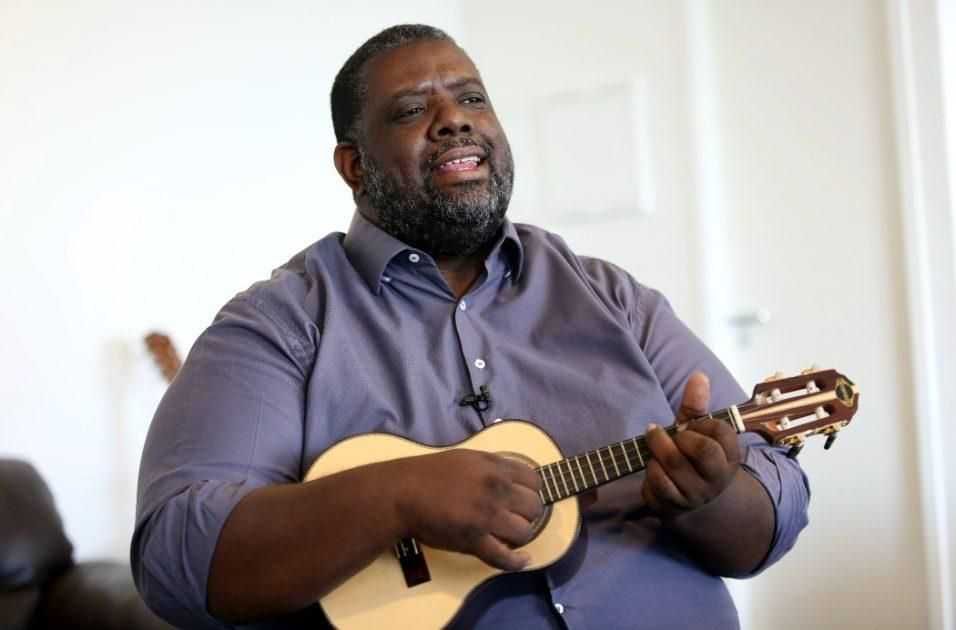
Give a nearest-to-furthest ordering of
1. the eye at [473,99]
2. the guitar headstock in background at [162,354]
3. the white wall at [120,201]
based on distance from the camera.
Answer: the eye at [473,99] → the white wall at [120,201] → the guitar headstock in background at [162,354]

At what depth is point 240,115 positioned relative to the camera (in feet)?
7.78

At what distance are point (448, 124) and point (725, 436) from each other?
62cm

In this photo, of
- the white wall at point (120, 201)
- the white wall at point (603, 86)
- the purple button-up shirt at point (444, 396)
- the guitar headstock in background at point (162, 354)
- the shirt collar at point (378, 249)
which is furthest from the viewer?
the white wall at point (603, 86)

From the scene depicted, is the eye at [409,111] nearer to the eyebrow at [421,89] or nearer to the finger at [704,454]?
the eyebrow at [421,89]

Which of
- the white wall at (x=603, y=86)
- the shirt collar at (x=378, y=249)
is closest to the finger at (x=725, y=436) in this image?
the shirt collar at (x=378, y=249)

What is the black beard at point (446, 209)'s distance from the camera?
4.74 ft

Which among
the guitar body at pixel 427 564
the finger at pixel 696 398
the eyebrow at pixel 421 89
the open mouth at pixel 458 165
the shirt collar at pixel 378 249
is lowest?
the guitar body at pixel 427 564

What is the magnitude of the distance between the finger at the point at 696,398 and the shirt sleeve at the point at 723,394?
0.14 m

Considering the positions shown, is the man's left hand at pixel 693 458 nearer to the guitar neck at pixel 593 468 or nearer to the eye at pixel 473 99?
the guitar neck at pixel 593 468

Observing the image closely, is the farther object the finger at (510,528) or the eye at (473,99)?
the eye at (473,99)

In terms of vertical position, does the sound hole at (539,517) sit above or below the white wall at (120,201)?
below

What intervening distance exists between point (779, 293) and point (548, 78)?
0.91 meters

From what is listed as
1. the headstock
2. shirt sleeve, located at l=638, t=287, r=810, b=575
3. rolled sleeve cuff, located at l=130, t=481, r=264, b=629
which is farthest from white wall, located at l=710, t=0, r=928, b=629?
rolled sleeve cuff, located at l=130, t=481, r=264, b=629

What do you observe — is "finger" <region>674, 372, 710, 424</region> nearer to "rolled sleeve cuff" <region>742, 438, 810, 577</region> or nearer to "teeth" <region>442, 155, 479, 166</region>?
"rolled sleeve cuff" <region>742, 438, 810, 577</region>
